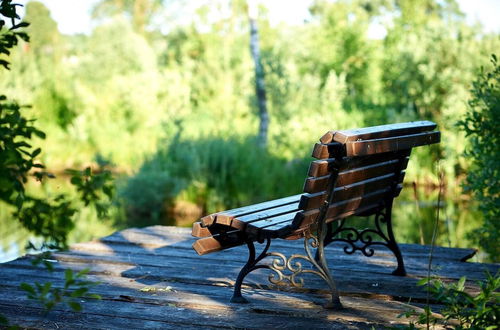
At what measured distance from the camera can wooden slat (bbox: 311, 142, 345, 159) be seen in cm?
336

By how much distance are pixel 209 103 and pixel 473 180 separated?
11535 millimetres

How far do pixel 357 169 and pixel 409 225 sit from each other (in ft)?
20.9

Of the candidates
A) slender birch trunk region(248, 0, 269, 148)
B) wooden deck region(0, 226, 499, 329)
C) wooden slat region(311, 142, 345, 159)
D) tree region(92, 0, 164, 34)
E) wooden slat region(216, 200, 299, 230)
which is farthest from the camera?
tree region(92, 0, 164, 34)

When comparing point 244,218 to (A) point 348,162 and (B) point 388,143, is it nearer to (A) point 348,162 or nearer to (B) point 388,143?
(A) point 348,162

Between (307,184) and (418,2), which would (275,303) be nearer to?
(307,184)

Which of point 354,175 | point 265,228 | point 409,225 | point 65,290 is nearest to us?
point 65,290

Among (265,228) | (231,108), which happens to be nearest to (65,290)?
(265,228)

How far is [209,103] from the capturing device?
17312 millimetres

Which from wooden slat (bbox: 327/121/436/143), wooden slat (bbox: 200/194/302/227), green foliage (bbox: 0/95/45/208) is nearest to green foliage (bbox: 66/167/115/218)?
green foliage (bbox: 0/95/45/208)

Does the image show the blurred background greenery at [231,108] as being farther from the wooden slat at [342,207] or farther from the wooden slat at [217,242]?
the wooden slat at [217,242]

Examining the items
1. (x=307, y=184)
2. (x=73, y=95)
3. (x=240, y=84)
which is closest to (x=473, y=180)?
(x=307, y=184)

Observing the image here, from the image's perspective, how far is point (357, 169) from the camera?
3816 mm

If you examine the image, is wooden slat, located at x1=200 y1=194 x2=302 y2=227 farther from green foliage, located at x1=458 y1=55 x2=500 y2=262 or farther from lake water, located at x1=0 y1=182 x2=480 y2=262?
lake water, located at x1=0 y1=182 x2=480 y2=262

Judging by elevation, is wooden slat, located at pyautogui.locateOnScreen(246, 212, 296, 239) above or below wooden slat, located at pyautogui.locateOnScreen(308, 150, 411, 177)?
below
